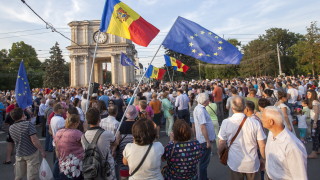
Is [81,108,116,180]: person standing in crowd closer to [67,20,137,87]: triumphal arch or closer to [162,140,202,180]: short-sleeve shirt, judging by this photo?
[162,140,202,180]: short-sleeve shirt

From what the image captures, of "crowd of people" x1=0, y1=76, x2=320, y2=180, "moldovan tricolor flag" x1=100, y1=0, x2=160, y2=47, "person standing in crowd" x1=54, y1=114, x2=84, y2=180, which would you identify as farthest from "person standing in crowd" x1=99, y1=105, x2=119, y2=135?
"moldovan tricolor flag" x1=100, y1=0, x2=160, y2=47

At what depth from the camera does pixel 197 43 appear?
5531 mm

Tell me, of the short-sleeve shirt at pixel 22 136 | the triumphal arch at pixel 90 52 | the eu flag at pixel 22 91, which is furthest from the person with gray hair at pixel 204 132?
the triumphal arch at pixel 90 52

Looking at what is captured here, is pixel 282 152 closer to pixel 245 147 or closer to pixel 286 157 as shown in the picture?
pixel 286 157

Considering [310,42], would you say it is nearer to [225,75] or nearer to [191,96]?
[225,75]

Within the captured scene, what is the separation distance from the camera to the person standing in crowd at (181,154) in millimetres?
3123

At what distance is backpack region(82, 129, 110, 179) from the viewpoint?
3483mm

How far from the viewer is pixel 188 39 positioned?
555 cm

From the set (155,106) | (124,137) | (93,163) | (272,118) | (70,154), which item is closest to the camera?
(272,118)

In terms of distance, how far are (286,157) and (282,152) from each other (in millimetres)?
65

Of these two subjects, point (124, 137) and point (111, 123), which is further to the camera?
point (111, 123)

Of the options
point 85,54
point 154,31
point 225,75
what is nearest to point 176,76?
point 225,75

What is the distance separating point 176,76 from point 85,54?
77.7ft

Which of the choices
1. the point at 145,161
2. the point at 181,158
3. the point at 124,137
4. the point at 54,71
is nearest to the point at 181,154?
the point at 181,158
